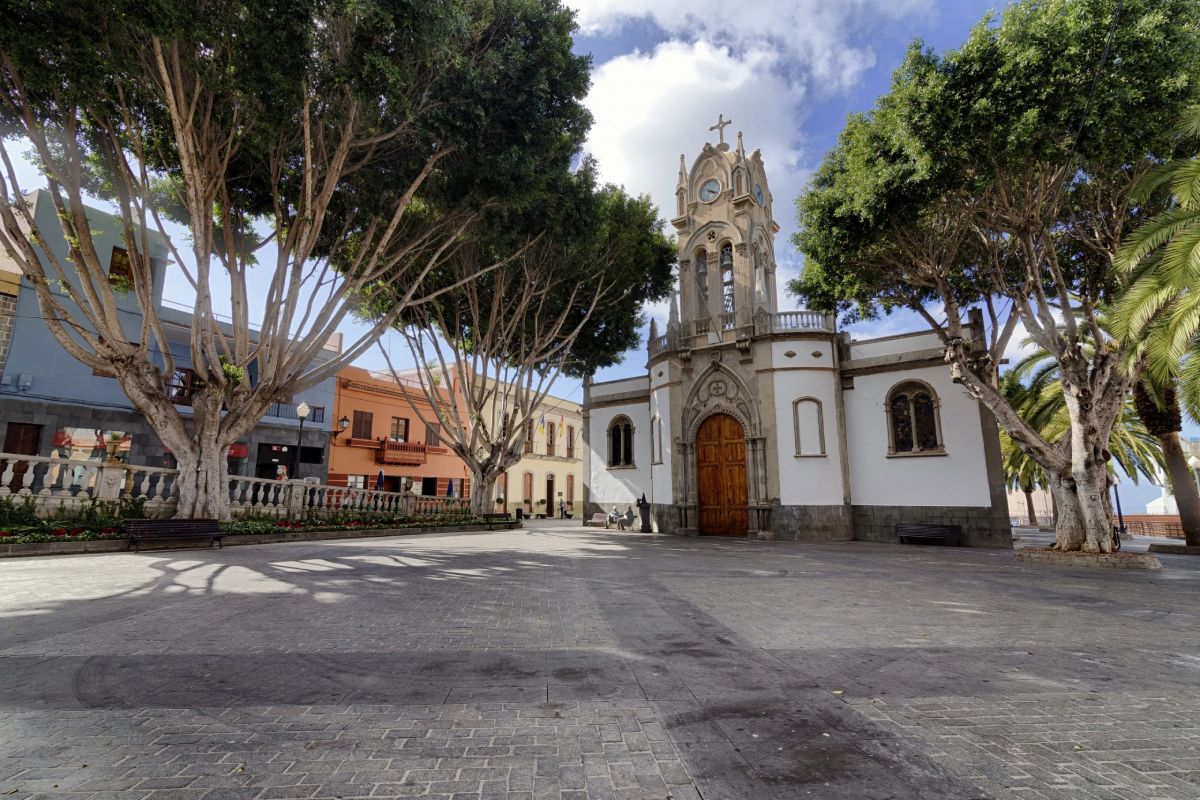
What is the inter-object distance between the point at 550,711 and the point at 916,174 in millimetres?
12258

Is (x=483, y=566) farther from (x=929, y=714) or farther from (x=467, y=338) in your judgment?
(x=467, y=338)

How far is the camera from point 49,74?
9094 millimetres

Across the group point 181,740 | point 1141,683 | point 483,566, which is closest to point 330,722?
point 181,740

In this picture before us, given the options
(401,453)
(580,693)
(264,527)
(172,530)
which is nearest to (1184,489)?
(580,693)

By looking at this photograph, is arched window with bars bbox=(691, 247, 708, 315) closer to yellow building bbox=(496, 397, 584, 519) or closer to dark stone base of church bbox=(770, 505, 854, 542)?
dark stone base of church bbox=(770, 505, 854, 542)

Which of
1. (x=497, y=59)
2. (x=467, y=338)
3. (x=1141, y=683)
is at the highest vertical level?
(x=497, y=59)

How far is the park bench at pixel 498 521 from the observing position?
833 inches

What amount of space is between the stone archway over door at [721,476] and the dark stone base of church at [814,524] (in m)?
1.45

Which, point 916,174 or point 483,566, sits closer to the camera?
point 483,566

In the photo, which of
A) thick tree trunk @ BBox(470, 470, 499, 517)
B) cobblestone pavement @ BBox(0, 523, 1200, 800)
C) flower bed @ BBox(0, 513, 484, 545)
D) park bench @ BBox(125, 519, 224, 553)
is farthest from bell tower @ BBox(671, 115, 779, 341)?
park bench @ BBox(125, 519, 224, 553)

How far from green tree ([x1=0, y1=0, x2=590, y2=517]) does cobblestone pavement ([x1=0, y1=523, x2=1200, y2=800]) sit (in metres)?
6.01

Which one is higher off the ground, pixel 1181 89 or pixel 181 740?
pixel 1181 89

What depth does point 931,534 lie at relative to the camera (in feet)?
53.1

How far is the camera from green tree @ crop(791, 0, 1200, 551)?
962cm
